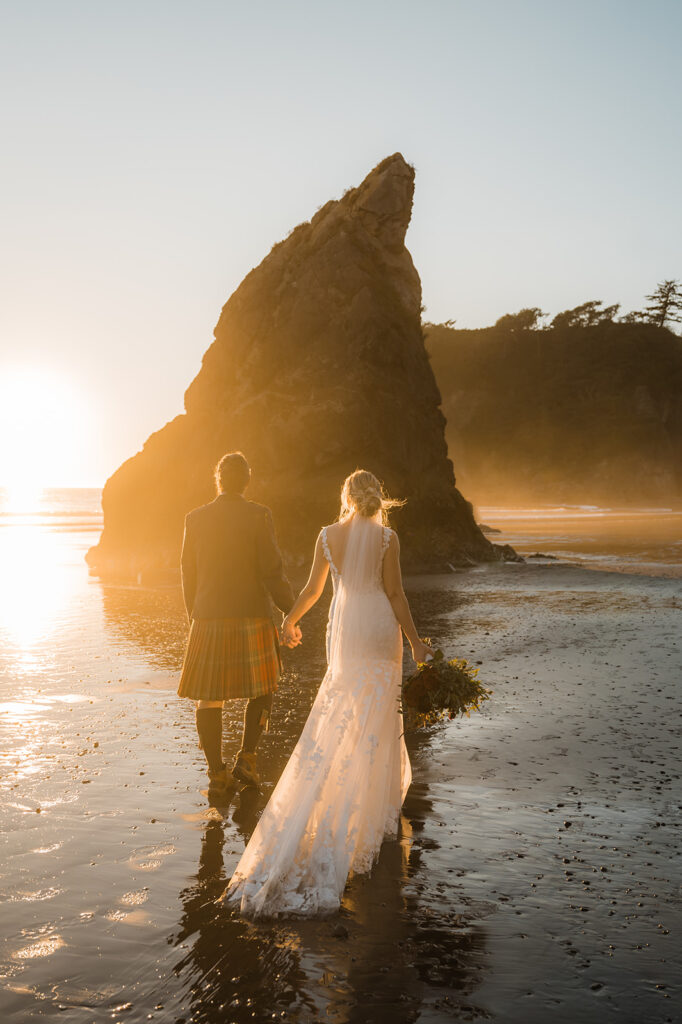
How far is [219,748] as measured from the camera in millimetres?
6078

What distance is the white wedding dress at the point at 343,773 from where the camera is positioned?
427 centimetres

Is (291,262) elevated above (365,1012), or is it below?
above

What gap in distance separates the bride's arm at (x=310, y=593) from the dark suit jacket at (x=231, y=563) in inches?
8.9

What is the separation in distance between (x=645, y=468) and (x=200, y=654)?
100m

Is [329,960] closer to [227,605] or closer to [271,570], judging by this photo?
[227,605]

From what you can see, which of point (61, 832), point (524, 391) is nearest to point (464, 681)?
point (61, 832)

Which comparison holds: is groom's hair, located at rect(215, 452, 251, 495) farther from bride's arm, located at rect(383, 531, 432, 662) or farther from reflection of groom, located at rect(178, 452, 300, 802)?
bride's arm, located at rect(383, 531, 432, 662)

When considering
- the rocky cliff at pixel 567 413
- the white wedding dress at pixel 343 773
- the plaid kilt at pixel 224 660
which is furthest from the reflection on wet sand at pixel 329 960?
the rocky cliff at pixel 567 413

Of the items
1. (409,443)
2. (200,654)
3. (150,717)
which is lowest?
(150,717)

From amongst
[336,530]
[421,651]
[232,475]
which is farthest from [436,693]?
[232,475]

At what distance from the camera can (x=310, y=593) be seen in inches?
225

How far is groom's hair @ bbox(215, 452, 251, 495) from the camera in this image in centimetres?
614

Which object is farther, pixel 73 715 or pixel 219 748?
pixel 73 715

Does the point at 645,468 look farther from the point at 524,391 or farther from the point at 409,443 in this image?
the point at 409,443
